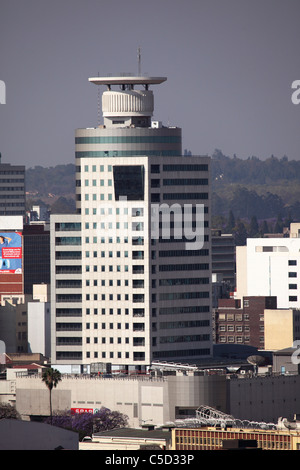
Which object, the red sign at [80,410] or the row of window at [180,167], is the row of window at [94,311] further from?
the red sign at [80,410]

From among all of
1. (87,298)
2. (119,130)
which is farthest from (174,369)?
(119,130)

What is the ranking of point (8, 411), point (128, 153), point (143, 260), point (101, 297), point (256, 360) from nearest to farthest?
point (8, 411) → point (256, 360) → point (143, 260) → point (101, 297) → point (128, 153)

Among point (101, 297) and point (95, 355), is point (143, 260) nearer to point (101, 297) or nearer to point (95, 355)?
point (101, 297)

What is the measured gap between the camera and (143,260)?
19175cm

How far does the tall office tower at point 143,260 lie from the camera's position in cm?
19125

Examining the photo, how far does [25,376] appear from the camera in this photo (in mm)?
177125

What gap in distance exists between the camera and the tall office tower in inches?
7530

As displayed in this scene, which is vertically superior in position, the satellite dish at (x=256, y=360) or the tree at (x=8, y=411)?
the satellite dish at (x=256, y=360)

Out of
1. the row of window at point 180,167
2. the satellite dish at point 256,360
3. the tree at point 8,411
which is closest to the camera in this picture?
the tree at point 8,411

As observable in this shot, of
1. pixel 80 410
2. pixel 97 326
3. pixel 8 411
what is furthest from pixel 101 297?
pixel 8 411

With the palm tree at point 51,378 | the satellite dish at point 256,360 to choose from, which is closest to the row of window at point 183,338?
the satellite dish at point 256,360

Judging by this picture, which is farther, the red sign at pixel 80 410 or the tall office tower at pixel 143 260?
the tall office tower at pixel 143 260

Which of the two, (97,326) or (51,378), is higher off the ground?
(97,326)
